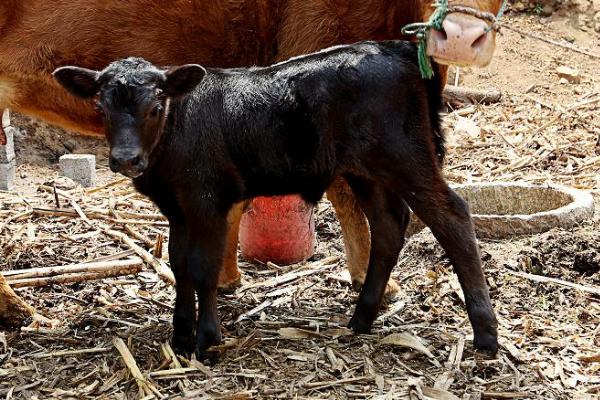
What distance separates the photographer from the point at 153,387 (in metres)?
4.55

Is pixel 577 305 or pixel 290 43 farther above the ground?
pixel 290 43

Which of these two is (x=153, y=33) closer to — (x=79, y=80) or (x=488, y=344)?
(x=79, y=80)

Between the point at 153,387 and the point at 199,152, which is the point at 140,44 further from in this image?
the point at 153,387

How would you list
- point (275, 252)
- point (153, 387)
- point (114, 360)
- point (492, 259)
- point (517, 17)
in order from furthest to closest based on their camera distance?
1. point (517, 17)
2. point (275, 252)
3. point (492, 259)
4. point (114, 360)
5. point (153, 387)

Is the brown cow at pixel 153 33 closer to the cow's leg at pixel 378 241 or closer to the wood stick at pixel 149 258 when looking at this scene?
the cow's leg at pixel 378 241

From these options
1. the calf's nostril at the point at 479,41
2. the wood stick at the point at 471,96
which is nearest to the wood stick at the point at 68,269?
the calf's nostril at the point at 479,41

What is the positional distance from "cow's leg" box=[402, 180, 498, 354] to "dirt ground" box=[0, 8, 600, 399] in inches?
6.8

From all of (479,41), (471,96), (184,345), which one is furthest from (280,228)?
(471,96)

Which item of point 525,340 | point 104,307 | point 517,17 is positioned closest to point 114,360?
point 104,307

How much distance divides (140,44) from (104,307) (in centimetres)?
169

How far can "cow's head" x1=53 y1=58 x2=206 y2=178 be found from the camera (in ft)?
14.0

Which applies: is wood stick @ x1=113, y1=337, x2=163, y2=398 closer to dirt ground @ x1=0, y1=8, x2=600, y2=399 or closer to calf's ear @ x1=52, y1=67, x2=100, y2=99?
dirt ground @ x1=0, y1=8, x2=600, y2=399

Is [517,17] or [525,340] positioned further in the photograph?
[517,17]

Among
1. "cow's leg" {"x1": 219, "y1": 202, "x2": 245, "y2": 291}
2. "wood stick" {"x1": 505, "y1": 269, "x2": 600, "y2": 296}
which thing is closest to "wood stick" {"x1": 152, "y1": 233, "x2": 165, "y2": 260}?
"cow's leg" {"x1": 219, "y1": 202, "x2": 245, "y2": 291}
